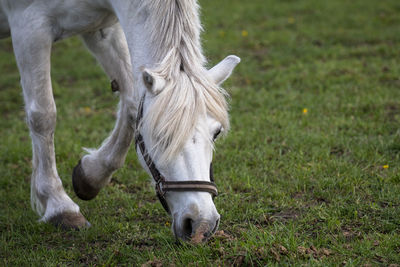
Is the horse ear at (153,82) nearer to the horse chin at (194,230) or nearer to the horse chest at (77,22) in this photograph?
the horse chin at (194,230)

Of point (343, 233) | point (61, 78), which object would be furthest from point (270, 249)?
point (61, 78)

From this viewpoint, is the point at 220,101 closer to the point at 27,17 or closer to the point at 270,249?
the point at 270,249

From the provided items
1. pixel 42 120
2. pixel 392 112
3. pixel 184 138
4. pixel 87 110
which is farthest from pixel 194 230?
pixel 87 110

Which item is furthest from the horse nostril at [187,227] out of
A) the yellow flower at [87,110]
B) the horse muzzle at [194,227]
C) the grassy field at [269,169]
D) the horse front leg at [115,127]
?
the yellow flower at [87,110]

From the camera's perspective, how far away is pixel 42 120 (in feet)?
11.1

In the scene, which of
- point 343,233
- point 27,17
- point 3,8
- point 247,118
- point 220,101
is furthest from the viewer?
point 247,118

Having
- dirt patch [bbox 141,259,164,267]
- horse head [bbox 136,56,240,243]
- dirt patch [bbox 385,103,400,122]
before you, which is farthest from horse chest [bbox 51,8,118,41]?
dirt patch [bbox 385,103,400,122]

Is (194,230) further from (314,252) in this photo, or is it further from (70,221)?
(70,221)

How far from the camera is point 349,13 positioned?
9.67 metres

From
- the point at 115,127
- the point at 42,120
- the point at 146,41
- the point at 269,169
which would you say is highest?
the point at 146,41

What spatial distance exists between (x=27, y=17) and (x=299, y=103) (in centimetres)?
324

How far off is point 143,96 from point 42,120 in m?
1.14

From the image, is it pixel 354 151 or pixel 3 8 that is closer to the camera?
pixel 3 8

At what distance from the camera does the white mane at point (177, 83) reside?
237 centimetres
